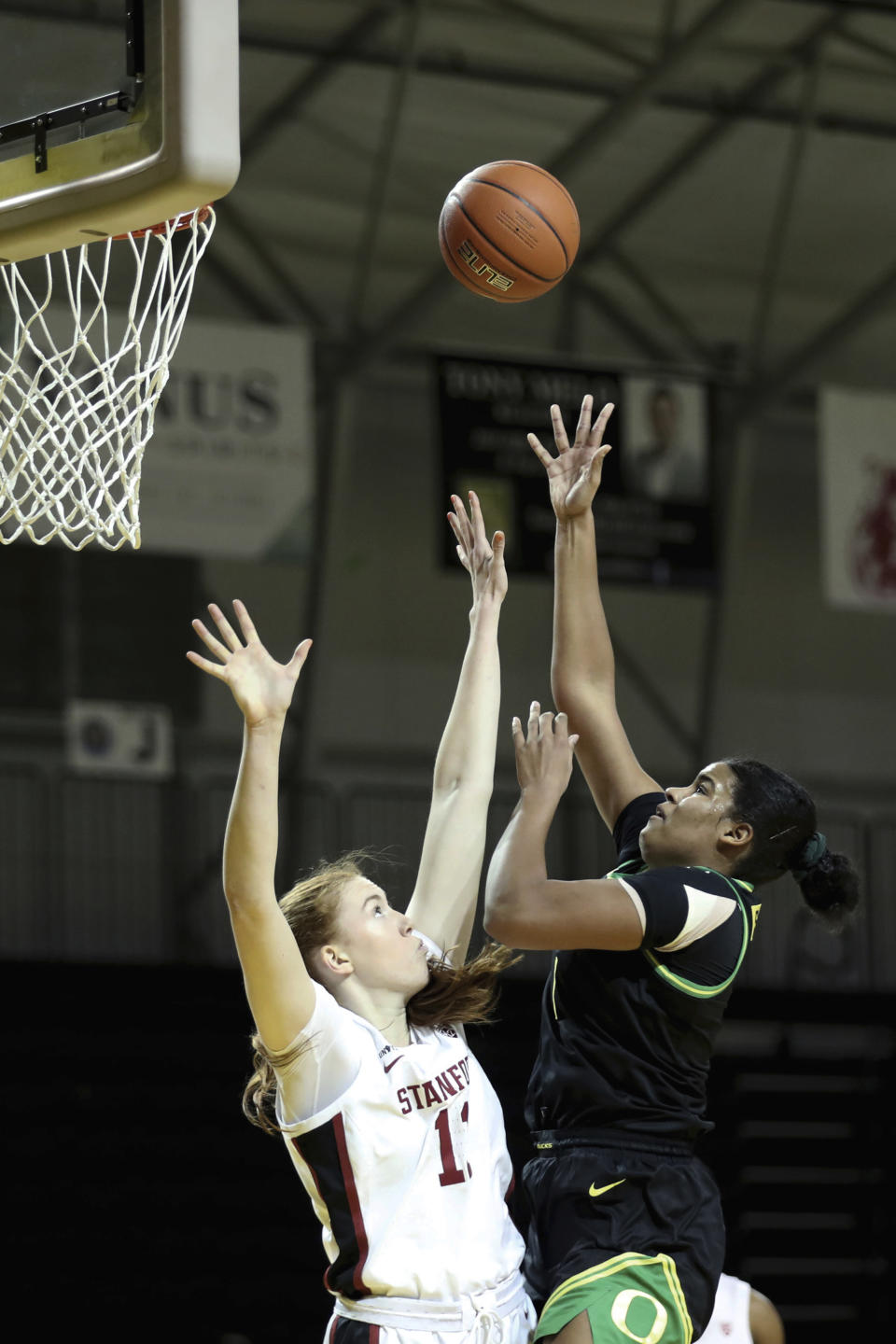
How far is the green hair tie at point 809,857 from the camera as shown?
3.82 meters

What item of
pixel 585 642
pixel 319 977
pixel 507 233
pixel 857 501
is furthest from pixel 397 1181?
pixel 857 501

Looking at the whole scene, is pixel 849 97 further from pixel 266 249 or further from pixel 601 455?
pixel 601 455

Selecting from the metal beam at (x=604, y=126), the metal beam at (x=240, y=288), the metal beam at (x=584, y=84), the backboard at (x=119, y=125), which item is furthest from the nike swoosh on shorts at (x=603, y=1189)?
the metal beam at (x=240, y=288)

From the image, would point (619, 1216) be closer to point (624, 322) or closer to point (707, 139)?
point (707, 139)

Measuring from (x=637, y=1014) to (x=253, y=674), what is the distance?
3.48 ft

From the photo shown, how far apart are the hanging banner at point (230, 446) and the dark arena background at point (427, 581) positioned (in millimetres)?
24

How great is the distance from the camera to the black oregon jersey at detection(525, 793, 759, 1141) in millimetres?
3586

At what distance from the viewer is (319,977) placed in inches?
138

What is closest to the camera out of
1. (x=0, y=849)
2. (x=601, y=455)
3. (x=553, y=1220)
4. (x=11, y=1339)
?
(x=553, y=1220)

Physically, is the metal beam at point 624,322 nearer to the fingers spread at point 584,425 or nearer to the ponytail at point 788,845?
the fingers spread at point 584,425

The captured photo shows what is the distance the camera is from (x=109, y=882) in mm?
12500

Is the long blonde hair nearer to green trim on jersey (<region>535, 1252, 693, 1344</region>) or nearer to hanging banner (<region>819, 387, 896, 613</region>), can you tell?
green trim on jersey (<region>535, 1252, 693, 1344</region>)

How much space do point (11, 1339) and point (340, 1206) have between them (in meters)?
7.71

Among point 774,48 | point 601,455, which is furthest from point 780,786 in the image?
point 774,48
